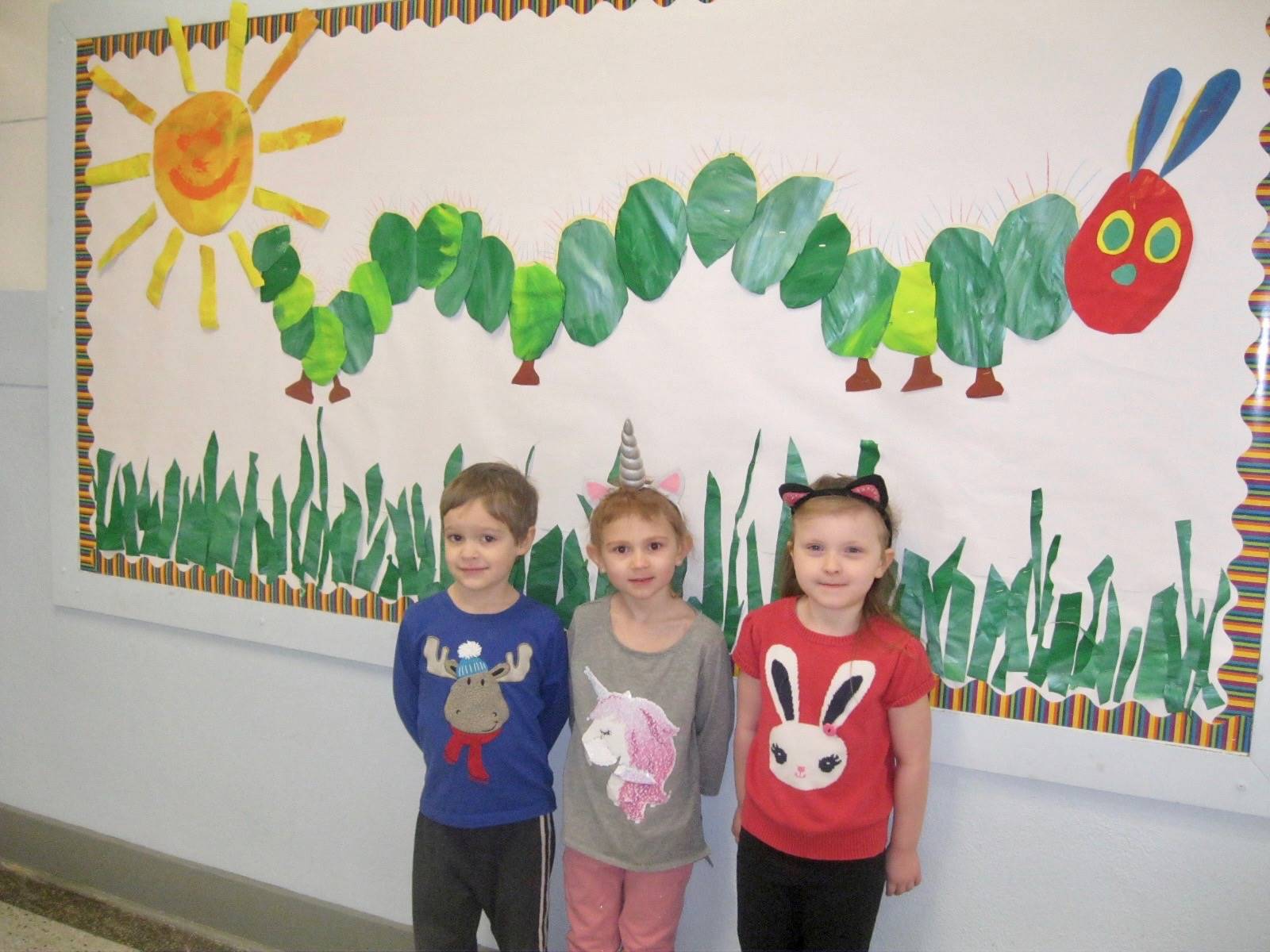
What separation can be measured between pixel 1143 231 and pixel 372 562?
4.94 ft

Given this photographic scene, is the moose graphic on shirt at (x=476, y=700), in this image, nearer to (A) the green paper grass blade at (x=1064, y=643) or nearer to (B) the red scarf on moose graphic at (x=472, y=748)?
(B) the red scarf on moose graphic at (x=472, y=748)

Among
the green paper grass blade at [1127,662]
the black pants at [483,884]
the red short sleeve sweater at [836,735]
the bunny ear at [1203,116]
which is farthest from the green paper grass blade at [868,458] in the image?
the black pants at [483,884]

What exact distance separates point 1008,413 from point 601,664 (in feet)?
2.56

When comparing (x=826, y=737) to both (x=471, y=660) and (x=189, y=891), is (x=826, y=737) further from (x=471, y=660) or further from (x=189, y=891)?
(x=189, y=891)

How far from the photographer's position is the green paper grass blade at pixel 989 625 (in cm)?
146

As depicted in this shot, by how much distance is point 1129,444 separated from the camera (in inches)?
54.2

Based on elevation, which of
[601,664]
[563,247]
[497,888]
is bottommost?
[497,888]

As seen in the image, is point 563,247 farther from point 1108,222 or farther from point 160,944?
point 160,944

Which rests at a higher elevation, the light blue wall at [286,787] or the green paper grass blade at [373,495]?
the green paper grass blade at [373,495]

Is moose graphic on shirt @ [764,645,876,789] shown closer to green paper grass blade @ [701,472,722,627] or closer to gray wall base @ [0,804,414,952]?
green paper grass blade @ [701,472,722,627]

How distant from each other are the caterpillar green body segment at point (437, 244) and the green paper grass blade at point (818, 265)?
65cm

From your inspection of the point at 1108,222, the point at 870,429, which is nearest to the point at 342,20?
the point at 870,429

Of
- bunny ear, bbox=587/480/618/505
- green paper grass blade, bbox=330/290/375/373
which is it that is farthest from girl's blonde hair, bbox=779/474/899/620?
green paper grass blade, bbox=330/290/375/373

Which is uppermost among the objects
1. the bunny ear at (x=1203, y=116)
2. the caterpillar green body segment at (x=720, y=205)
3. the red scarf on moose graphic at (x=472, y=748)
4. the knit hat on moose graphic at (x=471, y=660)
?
the bunny ear at (x=1203, y=116)
